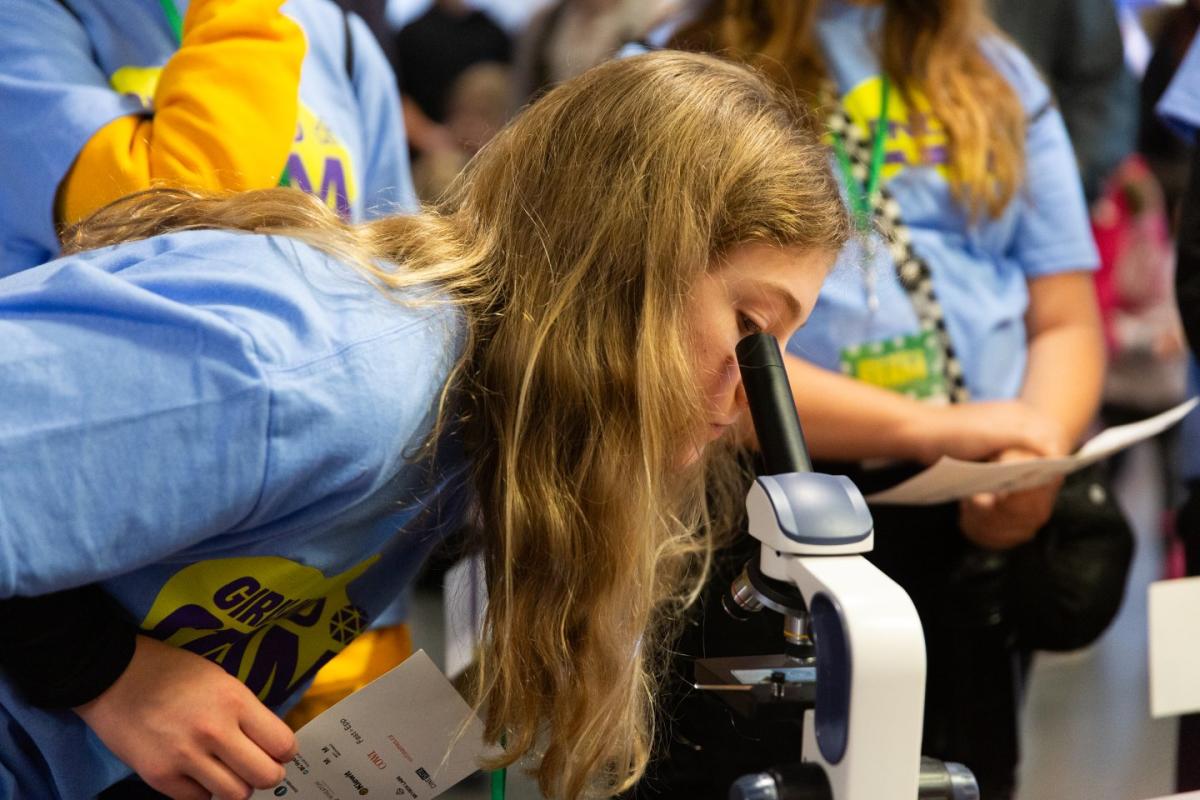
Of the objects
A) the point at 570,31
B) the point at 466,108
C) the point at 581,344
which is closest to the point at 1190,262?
the point at 581,344

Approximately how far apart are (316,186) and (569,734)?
0.57m

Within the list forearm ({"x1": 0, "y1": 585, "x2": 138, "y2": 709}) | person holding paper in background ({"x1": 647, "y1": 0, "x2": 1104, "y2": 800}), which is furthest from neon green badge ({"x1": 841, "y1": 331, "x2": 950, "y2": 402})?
forearm ({"x1": 0, "y1": 585, "x2": 138, "y2": 709})

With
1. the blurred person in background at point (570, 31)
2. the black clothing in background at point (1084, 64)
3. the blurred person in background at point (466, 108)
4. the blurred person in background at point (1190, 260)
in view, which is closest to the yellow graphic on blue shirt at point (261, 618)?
the blurred person in background at point (1190, 260)

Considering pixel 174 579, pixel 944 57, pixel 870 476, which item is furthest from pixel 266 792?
pixel 944 57

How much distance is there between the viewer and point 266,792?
2.82 feet

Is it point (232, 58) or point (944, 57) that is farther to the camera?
point (944, 57)

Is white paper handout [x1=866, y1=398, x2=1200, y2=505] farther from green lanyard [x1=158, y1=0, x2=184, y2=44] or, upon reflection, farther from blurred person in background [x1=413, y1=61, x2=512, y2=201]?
blurred person in background [x1=413, y1=61, x2=512, y2=201]

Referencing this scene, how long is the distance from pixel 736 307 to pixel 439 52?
82.6 inches

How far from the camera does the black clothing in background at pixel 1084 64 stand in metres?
2.02

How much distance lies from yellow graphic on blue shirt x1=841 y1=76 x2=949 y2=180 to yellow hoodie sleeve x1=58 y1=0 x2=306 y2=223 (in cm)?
60

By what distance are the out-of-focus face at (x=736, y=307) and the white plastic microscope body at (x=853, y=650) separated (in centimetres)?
→ 21

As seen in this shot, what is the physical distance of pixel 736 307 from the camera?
0.88m

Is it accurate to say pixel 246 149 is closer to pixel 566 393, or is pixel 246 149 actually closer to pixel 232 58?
pixel 232 58

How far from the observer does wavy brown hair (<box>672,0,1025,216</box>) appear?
1.34 m
